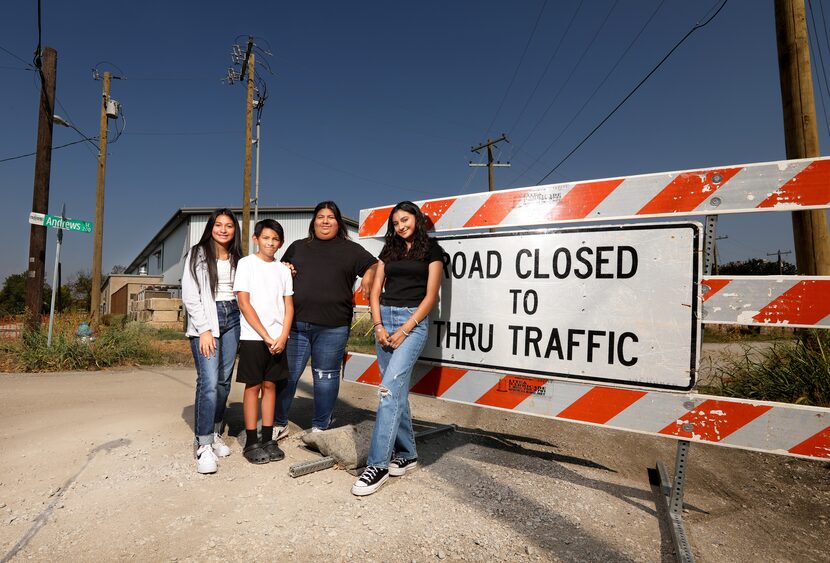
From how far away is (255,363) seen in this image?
3.61 m

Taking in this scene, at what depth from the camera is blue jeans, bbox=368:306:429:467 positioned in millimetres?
3178

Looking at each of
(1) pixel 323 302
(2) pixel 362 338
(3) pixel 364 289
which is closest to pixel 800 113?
(3) pixel 364 289

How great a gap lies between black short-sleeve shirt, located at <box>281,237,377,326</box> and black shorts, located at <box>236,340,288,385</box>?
0.46 meters

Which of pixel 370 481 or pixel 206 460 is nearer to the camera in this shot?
pixel 370 481

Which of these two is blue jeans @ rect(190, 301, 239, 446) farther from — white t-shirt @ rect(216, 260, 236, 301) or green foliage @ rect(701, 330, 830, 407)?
green foliage @ rect(701, 330, 830, 407)

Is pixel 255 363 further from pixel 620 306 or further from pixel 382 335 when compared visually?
pixel 620 306

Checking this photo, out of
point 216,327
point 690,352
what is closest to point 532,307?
point 690,352

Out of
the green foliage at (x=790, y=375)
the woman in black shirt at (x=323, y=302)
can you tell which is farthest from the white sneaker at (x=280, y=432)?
the green foliage at (x=790, y=375)

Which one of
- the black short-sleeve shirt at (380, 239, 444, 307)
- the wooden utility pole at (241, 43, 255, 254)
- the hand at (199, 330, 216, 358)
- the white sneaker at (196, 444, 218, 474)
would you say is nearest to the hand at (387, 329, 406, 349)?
the black short-sleeve shirt at (380, 239, 444, 307)

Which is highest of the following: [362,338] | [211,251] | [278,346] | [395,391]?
[211,251]

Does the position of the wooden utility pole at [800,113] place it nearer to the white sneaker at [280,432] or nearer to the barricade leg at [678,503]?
the barricade leg at [678,503]

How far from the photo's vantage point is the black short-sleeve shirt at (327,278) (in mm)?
3945

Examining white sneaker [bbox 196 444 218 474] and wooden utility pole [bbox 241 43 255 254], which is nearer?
white sneaker [bbox 196 444 218 474]

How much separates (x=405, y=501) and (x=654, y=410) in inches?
63.3
